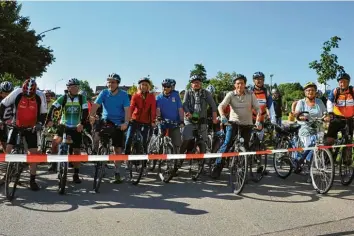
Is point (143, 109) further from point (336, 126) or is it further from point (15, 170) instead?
point (336, 126)

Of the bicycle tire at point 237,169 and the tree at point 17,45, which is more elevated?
the tree at point 17,45

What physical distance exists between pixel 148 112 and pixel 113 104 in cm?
84

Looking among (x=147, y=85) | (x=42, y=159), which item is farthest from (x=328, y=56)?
(x=42, y=159)

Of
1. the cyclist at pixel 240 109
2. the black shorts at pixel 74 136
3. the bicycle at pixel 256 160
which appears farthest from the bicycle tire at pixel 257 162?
the black shorts at pixel 74 136

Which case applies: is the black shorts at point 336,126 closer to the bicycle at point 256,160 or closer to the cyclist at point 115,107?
the bicycle at point 256,160

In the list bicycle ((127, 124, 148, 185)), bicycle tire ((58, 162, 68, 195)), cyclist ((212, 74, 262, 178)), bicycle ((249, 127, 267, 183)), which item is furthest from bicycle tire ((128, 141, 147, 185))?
bicycle ((249, 127, 267, 183))

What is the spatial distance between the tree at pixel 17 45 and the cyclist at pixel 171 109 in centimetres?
2462

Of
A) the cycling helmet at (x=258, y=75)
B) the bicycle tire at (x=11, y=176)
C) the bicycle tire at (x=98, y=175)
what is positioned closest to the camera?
the bicycle tire at (x=11, y=176)

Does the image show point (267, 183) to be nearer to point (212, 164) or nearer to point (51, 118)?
point (212, 164)

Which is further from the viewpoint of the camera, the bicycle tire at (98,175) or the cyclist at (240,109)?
the cyclist at (240,109)

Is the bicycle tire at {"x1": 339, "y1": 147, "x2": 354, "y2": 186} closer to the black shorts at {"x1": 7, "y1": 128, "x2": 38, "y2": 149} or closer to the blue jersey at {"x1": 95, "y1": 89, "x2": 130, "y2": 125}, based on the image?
the blue jersey at {"x1": 95, "y1": 89, "x2": 130, "y2": 125}

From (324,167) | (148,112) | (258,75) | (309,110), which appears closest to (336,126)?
(309,110)

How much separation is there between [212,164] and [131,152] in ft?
5.61

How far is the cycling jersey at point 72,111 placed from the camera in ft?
21.9
